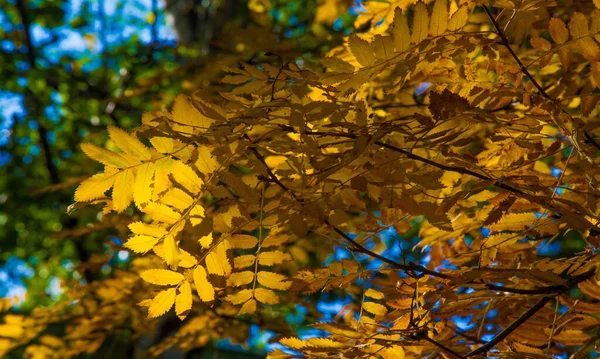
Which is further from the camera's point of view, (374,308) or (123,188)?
(374,308)

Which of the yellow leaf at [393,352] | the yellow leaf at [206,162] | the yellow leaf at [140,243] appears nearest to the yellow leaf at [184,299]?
the yellow leaf at [140,243]

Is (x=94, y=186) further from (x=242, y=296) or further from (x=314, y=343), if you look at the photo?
(x=314, y=343)

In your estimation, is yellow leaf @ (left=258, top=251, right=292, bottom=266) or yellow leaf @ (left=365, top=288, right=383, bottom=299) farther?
yellow leaf @ (left=365, top=288, right=383, bottom=299)

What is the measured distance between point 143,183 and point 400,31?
621mm

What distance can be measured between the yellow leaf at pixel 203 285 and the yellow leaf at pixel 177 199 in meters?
0.16

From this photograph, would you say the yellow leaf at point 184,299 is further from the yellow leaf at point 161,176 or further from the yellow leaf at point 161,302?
the yellow leaf at point 161,176

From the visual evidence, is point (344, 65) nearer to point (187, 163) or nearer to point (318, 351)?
point (187, 163)

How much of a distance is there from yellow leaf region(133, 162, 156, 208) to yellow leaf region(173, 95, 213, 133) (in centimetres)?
11

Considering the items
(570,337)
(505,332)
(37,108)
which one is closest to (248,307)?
(505,332)

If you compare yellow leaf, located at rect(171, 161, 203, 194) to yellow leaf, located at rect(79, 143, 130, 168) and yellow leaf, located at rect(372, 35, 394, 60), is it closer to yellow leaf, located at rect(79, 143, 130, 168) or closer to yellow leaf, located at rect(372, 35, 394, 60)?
yellow leaf, located at rect(79, 143, 130, 168)

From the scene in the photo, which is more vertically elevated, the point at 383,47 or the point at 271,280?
the point at 383,47

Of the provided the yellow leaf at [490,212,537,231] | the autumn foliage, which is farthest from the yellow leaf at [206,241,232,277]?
the yellow leaf at [490,212,537,231]

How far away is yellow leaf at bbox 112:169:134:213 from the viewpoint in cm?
119

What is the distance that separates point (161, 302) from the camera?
1.31 m
